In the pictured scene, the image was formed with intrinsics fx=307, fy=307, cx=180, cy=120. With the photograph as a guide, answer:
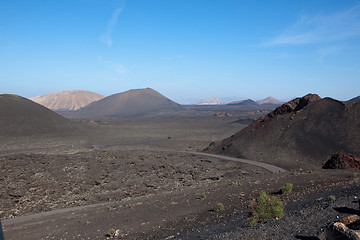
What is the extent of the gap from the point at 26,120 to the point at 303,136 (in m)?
63.1

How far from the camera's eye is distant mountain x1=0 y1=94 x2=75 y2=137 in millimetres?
67500

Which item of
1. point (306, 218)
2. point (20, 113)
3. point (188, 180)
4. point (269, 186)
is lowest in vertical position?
point (188, 180)

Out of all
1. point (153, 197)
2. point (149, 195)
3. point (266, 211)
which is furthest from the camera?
point (149, 195)

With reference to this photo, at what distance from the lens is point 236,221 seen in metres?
11.3

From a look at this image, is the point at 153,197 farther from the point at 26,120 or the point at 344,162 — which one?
the point at 26,120

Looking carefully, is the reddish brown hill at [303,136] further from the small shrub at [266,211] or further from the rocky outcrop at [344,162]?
the small shrub at [266,211]

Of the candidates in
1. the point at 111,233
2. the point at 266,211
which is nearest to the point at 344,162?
the point at 266,211

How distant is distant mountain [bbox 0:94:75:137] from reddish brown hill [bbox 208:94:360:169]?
44537mm

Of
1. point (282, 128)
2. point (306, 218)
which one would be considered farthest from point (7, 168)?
point (282, 128)

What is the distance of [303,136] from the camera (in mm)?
38844

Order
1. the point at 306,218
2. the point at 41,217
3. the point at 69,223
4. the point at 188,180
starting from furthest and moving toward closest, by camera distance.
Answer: the point at 188,180
the point at 41,217
the point at 69,223
the point at 306,218

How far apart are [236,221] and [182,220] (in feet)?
9.58

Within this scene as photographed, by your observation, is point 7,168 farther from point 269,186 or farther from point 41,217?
point 269,186

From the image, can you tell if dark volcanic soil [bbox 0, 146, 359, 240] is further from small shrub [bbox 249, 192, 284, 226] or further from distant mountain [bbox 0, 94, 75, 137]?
distant mountain [bbox 0, 94, 75, 137]
